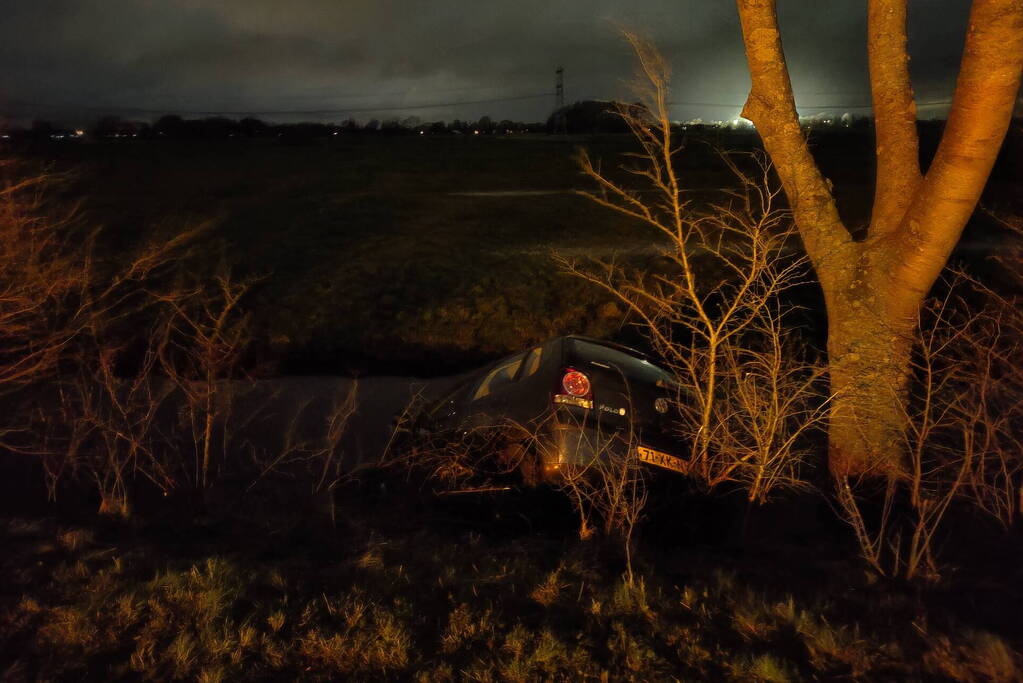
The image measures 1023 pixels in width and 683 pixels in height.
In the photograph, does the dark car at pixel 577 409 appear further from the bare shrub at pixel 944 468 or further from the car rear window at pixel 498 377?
the bare shrub at pixel 944 468

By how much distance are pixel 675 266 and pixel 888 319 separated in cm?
983

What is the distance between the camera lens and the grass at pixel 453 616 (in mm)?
3484

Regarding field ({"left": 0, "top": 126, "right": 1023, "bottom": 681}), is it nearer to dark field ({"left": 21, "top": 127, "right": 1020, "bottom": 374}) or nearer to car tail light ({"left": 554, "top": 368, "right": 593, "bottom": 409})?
car tail light ({"left": 554, "top": 368, "right": 593, "bottom": 409})

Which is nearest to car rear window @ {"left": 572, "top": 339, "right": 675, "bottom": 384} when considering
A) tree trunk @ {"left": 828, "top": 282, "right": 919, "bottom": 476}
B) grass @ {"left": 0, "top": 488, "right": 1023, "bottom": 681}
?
tree trunk @ {"left": 828, "top": 282, "right": 919, "bottom": 476}

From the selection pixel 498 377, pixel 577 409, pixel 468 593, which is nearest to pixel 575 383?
pixel 577 409

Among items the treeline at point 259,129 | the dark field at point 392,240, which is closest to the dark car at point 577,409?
the dark field at point 392,240

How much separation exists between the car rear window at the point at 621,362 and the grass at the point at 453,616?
1617 mm

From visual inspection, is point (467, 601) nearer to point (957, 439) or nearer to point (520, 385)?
point (520, 385)

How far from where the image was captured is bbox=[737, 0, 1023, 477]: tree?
20.4ft

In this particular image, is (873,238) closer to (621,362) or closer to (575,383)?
(621,362)

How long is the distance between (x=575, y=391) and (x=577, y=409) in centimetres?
14

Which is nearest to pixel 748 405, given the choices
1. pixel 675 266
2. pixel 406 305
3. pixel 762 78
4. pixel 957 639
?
pixel 957 639

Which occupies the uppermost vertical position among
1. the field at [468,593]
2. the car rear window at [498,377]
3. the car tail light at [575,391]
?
the car tail light at [575,391]

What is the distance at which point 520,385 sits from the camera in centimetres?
643
